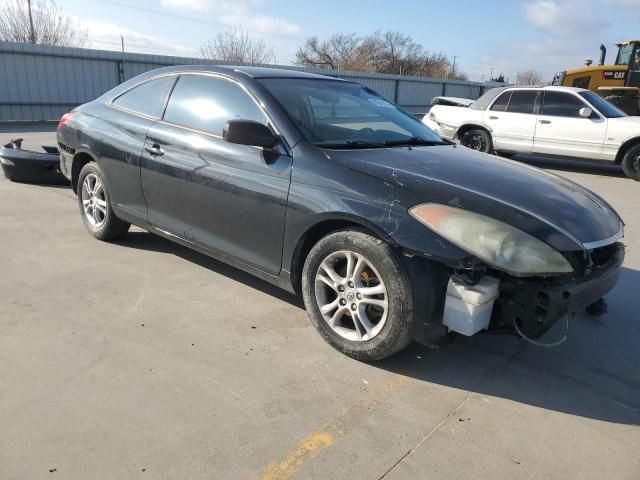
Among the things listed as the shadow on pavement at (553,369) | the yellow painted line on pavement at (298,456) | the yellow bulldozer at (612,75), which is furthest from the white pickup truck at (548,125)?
the yellow painted line on pavement at (298,456)

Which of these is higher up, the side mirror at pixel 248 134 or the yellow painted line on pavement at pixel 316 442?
the side mirror at pixel 248 134

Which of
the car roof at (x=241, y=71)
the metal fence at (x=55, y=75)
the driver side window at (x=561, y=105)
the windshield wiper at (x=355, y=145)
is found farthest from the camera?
the metal fence at (x=55, y=75)

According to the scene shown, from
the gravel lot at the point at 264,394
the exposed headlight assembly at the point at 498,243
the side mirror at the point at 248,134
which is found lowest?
the gravel lot at the point at 264,394

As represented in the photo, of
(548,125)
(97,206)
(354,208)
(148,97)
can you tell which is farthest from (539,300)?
(548,125)

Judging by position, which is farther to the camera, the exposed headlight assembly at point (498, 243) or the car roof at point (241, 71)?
the car roof at point (241, 71)

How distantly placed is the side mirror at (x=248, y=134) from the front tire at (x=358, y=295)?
2.44 ft

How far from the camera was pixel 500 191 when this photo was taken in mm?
2996

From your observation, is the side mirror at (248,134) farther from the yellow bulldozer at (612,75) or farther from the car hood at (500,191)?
the yellow bulldozer at (612,75)

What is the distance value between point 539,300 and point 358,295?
952 millimetres

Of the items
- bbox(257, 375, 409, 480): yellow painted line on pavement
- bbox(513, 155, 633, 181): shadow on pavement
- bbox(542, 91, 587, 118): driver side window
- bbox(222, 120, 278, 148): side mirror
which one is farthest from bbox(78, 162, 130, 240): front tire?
bbox(513, 155, 633, 181): shadow on pavement

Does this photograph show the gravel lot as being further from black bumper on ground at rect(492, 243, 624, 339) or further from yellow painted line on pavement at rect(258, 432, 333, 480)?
black bumper on ground at rect(492, 243, 624, 339)

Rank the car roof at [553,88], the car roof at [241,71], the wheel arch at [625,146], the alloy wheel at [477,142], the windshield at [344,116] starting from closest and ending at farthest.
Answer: the windshield at [344,116] < the car roof at [241,71] < the wheel arch at [625,146] < the car roof at [553,88] < the alloy wheel at [477,142]

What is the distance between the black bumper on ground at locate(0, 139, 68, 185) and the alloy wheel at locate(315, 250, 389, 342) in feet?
18.3

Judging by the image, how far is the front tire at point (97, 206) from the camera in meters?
4.78
